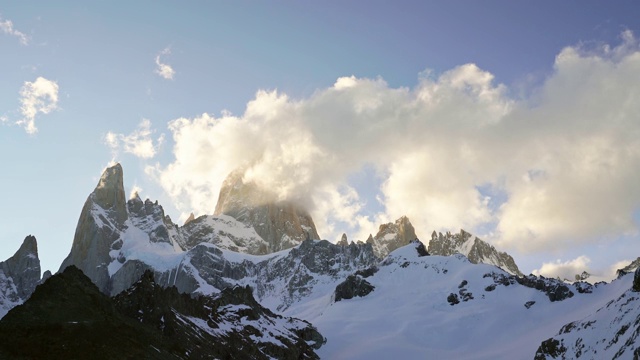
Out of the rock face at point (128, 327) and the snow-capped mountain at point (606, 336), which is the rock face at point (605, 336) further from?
the rock face at point (128, 327)

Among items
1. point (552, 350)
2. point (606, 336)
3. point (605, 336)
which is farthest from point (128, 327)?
point (552, 350)

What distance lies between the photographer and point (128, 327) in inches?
3428

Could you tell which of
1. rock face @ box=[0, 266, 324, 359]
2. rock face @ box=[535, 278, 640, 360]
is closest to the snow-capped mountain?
rock face @ box=[535, 278, 640, 360]

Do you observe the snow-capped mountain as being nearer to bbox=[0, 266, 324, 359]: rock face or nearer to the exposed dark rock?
the exposed dark rock

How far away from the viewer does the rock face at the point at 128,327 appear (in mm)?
71875

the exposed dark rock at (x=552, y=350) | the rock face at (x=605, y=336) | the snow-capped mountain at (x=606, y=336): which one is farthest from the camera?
the exposed dark rock at (x=552, y=350)

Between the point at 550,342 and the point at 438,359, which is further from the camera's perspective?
the point at 438,359

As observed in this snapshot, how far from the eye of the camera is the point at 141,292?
10988cm

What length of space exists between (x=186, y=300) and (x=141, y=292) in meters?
32.1

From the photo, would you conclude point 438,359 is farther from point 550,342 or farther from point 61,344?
point 61,344

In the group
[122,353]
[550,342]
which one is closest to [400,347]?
[550,342]

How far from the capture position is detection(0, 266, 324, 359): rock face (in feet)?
236

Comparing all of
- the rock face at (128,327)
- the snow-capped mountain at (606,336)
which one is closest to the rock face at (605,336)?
the snow-capped mountain at (606,336)

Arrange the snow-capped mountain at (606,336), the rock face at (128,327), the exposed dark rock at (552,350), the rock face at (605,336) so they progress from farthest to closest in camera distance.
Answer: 1. the exposed dark rock at (552,350)
2. the snow-capped mountain at (606,336)
3. the rock face at (605,336)
4. the rock face at (128,327)
